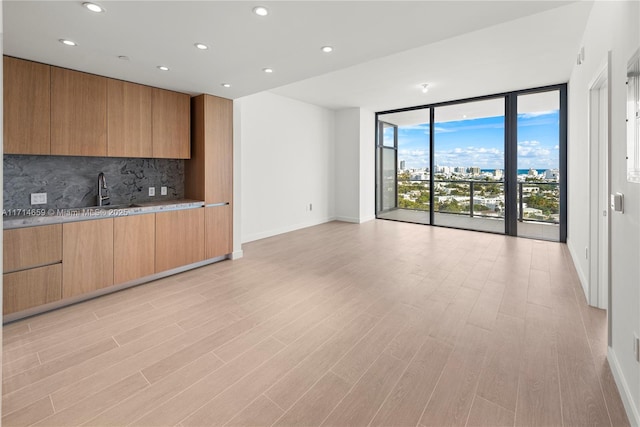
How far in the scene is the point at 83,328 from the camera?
8.67ft

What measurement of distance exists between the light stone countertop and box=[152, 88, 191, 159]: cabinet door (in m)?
0.67

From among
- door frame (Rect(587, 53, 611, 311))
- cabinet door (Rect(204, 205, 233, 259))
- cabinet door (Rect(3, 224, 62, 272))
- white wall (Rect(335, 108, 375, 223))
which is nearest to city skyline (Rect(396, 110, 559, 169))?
white wall (Rect(335, 108, 375, 223))

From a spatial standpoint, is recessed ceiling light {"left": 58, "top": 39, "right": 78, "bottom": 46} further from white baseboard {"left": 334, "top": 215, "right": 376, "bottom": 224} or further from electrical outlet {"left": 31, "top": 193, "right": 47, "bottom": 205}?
white baseboard {"left": 334, "top": 215, "right": 376, "bottom": 224}

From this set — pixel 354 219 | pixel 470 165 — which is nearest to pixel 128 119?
pixel 354 219

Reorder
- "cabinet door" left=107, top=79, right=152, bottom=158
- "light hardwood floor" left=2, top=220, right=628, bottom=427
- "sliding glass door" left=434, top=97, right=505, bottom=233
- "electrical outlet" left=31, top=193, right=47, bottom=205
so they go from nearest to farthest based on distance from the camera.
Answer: "light hardwood floor" left=2, top=220, right=628, bottom=427, "electrical outlet" left=31, top=193, right=47, bottom=205, "cabinet door" left=107, top=79, right=152, bottom=158, "sliding glass door" left=434, top=97, right=505, bottom=233

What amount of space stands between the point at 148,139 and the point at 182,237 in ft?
4.03

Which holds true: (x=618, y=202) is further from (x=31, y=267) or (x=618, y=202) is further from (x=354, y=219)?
(x=354, y=219)

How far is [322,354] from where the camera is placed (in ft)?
7.40

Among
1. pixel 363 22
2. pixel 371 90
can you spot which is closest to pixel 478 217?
pixel 371 90

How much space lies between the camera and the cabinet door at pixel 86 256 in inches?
118

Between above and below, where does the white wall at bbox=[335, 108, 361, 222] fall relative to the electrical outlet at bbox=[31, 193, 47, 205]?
above

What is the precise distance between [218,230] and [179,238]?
1.91 ft

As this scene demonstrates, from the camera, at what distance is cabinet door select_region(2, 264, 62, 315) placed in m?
2.66

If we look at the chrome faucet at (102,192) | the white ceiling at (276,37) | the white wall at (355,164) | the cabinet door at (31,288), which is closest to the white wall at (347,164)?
the white wall at (355,164)
